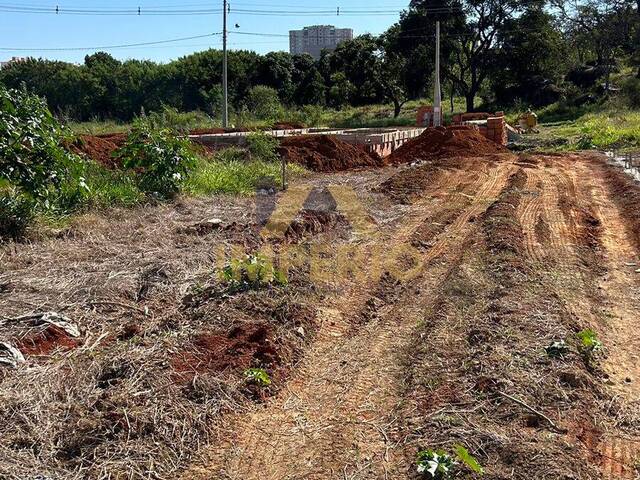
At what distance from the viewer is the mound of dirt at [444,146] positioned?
18234mm

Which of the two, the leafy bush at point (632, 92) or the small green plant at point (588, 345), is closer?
the small green plant at point (588, 345)

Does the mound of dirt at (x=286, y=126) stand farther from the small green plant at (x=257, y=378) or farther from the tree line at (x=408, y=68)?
the small green plant at (x=257, y=378)

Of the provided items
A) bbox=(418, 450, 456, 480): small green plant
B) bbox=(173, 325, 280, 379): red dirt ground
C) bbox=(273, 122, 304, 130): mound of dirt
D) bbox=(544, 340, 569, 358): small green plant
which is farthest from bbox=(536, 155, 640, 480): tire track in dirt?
bbox=(273, 122, 304, 130): mound of dirt

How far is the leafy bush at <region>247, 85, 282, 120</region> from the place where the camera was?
3216 cm

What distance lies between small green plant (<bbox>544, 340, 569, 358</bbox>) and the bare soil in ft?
0.17

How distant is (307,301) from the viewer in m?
5.98

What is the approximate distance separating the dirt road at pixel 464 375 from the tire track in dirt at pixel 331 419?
0.03ft

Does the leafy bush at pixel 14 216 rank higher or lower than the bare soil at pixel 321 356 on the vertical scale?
higher

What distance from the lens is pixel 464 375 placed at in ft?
14.4

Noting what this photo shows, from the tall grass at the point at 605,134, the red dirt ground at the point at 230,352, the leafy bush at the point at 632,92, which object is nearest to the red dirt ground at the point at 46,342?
the red dirt ground at the point at 230,352

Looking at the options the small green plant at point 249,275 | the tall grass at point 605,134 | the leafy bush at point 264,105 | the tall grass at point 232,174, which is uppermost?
the leafy bush at point 264,105

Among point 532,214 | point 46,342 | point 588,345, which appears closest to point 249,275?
point 46,342

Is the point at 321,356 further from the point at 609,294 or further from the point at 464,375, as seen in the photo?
the point at 609,294

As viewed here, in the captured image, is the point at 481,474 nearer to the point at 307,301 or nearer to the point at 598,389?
the point at 598,389
